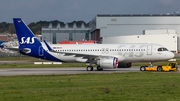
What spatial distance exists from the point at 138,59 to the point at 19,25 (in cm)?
1929

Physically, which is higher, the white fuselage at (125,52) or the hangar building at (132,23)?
the hangar building at (132,23)

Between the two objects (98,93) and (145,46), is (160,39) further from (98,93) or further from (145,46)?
(98,93)

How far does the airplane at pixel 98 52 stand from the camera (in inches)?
1454

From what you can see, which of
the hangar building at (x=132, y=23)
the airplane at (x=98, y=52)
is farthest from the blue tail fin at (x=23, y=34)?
the hangar building at (x=132, y=23)

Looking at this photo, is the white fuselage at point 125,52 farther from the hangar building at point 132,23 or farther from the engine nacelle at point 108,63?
the hangar building at point 132,23

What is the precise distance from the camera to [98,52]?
39125mm

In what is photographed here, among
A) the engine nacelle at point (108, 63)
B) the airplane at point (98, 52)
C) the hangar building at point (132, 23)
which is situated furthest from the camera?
the hangar building at point (132, 23)

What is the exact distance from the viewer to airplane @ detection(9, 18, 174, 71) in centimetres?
3694

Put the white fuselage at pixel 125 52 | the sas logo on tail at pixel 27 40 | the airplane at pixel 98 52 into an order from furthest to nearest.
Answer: the sas logo on tail at pixel 27 40 < the white fuselage at pixel 125 52 < the airplane at pixel 98 52

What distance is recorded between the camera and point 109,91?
682 inches

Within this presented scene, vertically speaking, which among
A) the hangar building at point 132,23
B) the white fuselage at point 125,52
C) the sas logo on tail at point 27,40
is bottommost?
the white fuselage at point 125,52

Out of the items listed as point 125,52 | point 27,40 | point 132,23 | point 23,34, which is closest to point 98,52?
point 125,52

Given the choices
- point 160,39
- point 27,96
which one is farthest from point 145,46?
point 160,39

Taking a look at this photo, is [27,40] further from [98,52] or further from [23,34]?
[98,52]
